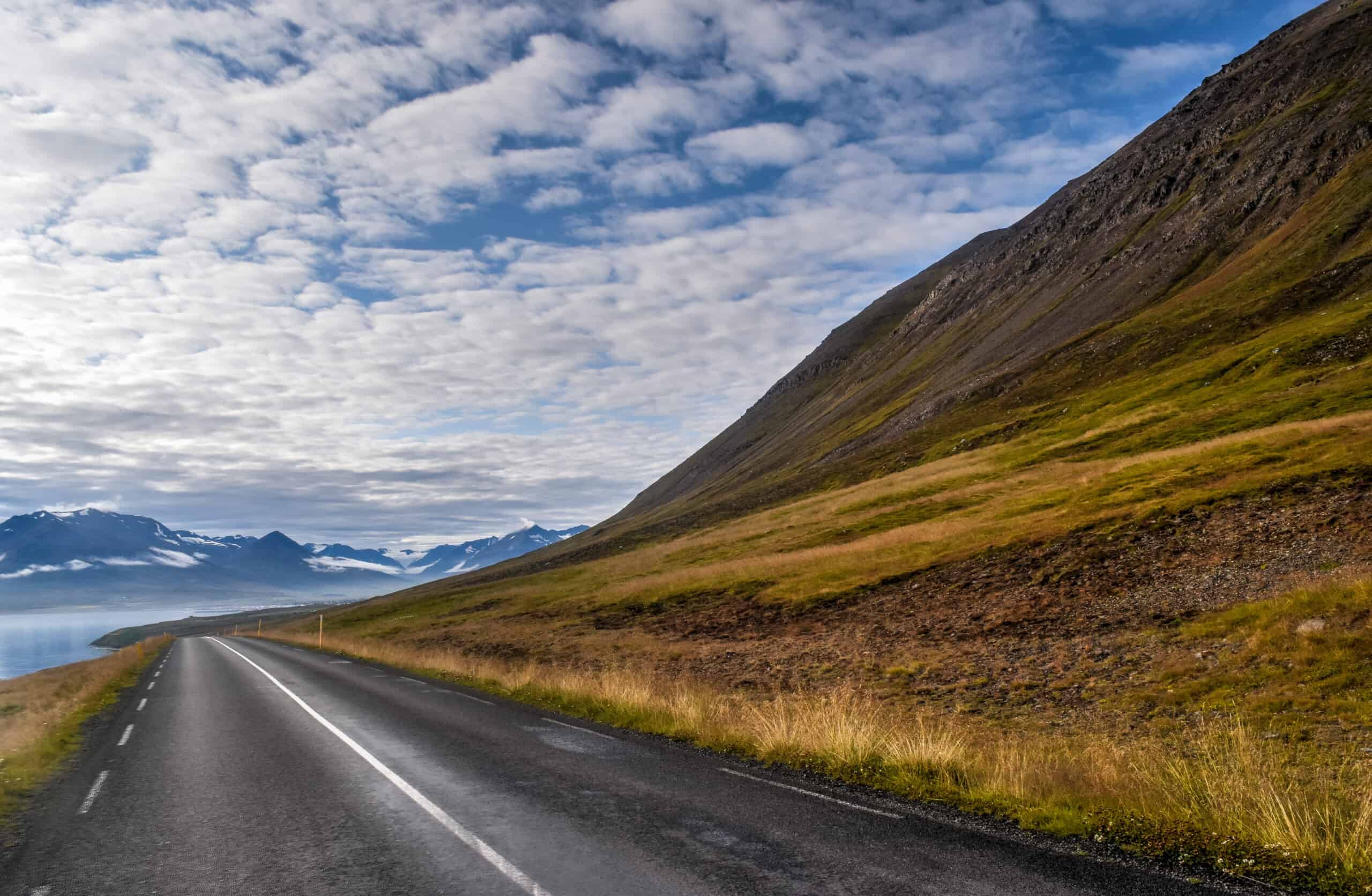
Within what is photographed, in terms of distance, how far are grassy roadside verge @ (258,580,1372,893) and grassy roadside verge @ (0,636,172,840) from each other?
950 centimetres

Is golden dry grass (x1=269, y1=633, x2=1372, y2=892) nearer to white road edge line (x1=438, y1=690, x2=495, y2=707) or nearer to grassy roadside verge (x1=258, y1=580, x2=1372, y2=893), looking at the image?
grassy roadside verge (x1=258, y1=580, x2=1372, y2=893)

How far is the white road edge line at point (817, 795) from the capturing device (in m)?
8.64

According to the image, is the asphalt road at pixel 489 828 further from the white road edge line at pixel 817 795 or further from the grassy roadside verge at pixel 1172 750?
the grassy roadside verge at pixel 1172 750

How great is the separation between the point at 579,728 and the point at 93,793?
7.81 m

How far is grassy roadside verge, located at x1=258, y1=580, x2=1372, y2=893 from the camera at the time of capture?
22.5 ft

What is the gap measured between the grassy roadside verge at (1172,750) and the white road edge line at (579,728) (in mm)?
870

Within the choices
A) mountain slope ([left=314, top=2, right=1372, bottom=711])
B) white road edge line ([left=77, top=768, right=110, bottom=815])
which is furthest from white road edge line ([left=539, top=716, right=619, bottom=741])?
mountain slope ([left=314, top=2, right=1372, bottom=711])

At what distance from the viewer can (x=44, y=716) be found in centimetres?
1886

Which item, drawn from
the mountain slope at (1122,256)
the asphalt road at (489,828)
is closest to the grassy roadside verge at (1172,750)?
the asphalt road at (489,828)

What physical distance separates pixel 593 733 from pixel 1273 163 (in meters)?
116

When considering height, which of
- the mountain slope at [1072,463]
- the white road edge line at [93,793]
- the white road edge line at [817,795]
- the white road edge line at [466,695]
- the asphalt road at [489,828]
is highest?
the mountain slope at [1072,463]

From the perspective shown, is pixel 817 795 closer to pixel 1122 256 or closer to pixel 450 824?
pixel 450 824

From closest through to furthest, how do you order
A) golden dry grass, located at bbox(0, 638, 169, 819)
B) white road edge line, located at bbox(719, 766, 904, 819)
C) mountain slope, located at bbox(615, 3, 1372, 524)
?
white road edge line, located at bbox(719, 766, 904, 819) → golden dry grass, located at bbox(0, 638, 169, 819) → mountain slope, located at bbox(615, 3, 1372, 524)

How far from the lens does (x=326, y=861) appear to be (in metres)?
7.34
